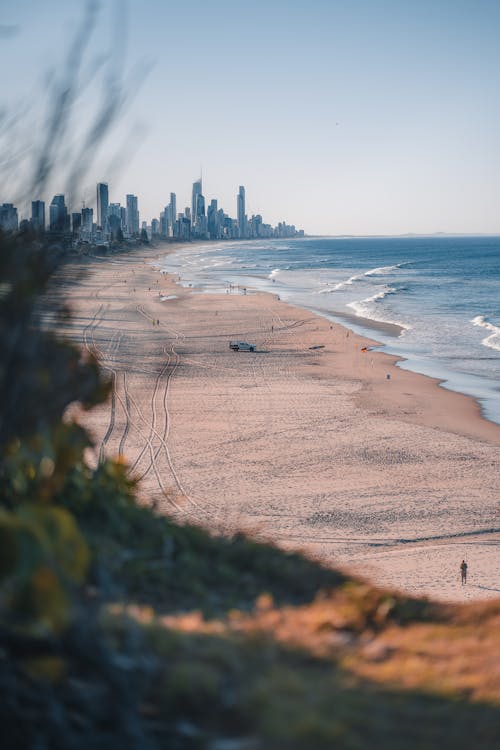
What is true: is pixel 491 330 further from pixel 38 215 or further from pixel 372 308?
pixel 38 215

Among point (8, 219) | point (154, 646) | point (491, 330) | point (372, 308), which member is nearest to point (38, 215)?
point (8, 219)

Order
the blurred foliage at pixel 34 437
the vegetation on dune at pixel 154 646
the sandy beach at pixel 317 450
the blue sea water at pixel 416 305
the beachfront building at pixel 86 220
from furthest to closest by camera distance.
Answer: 1. the blue sea water at pixel 416 305
2. the sandy beach at pixel 317 450
3. the beachfront building at pixel 86 220
4. the vegetation on dune at pixel 154 646
5. the blurred foliage at pixel 34 437

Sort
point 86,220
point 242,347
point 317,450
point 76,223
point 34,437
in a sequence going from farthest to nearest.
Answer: point 242,347
point 317,450
point 86,220
point 76,223
point 34,437

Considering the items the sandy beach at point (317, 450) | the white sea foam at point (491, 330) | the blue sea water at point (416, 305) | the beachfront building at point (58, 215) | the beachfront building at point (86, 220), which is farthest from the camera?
the white sea foam at point (491, 330)

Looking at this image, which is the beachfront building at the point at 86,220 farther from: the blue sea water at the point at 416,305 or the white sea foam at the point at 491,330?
the white sea foam at the point at 491,330

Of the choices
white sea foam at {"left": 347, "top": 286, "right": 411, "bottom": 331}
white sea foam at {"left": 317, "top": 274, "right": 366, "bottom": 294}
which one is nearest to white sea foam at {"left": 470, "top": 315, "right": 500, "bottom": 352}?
white sea foam at {"left": 347, "top": 286, "right": 411, "bottom": 331}

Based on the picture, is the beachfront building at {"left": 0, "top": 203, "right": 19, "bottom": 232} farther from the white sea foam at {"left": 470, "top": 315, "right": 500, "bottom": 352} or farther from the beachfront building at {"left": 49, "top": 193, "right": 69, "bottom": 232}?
the white sea foam at {"left": 470, "top": 315, "right": 500, "bottom": 352}

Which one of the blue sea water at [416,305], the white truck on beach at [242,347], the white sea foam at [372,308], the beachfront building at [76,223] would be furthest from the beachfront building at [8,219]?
the white sea foam at [372,308]
